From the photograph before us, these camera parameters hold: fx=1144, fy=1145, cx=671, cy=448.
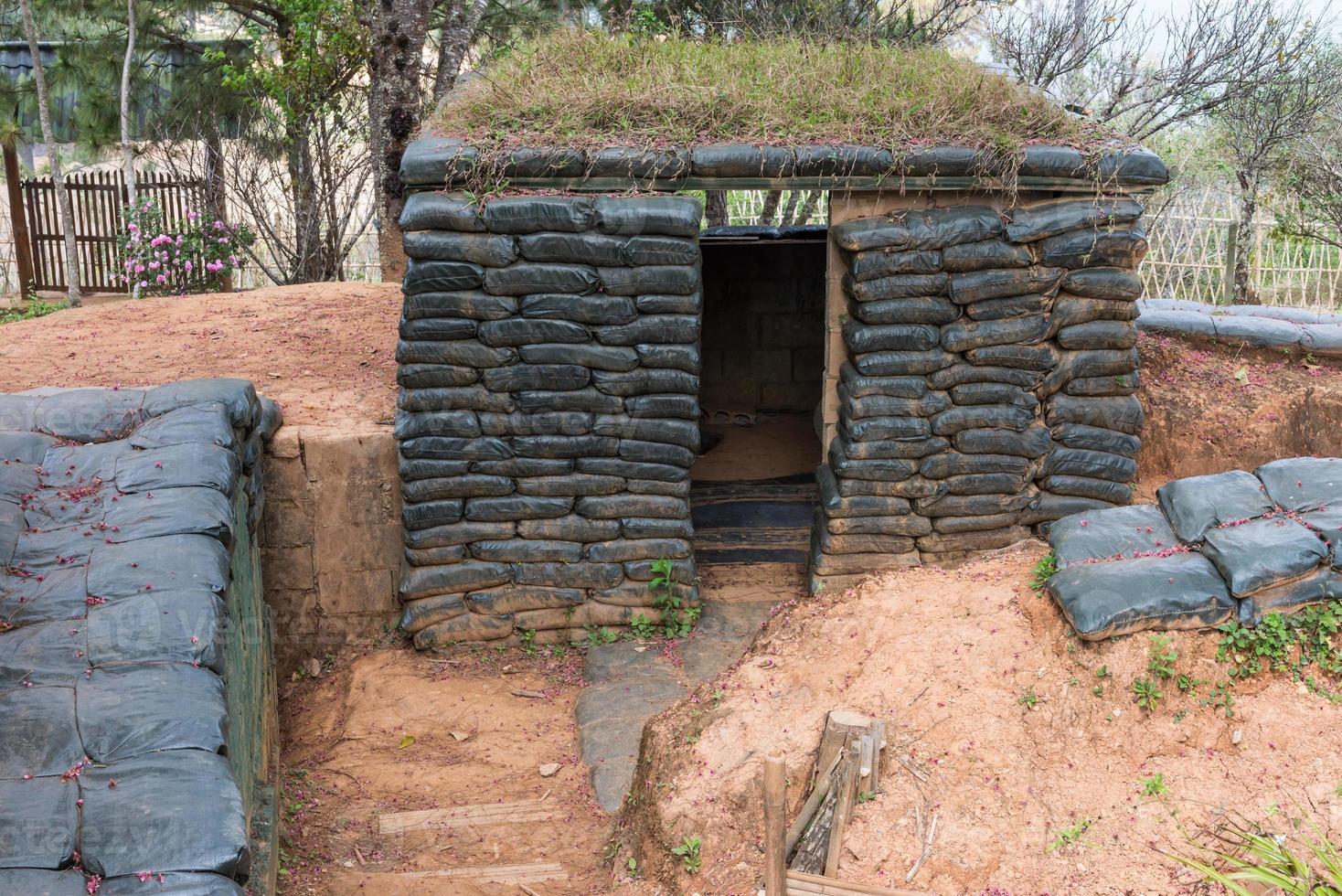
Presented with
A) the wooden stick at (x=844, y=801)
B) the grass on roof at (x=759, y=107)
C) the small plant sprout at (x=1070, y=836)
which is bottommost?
the small plant sprout at (x=1070, y=836)

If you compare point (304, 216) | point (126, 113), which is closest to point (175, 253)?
point (126, 113)

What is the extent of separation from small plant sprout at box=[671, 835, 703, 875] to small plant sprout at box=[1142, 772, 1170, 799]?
135cm

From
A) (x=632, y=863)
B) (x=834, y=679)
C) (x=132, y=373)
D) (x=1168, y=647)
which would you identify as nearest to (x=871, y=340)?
(x=834, y=679)

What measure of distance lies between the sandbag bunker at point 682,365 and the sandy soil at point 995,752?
1.30 meters

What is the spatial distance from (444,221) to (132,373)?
2.59 metres

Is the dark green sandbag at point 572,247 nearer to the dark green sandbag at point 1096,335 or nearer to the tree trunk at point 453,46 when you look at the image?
the dark green sandbag at point 1096,335

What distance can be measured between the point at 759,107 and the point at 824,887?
12.6 ft

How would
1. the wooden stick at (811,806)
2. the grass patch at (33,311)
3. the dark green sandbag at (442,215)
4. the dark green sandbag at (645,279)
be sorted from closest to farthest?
1. the wooden stick at (811,806)
2. the dark green sandbag at (442,215)
3. the dark green sandbag at (645,279)
4. the grass patch at (33,311)

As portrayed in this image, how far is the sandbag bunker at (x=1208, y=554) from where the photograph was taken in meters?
3.58

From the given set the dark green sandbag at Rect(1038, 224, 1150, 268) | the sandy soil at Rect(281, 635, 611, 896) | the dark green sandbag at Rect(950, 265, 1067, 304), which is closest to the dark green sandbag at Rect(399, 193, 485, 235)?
the sandy soil at Rect(281, 635, 611, 896)

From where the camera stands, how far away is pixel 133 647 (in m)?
3.18

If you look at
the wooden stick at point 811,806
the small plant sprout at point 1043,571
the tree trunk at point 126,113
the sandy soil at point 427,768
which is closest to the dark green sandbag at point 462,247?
the sandy soil at point 427,768

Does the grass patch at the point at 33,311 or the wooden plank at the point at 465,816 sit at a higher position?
the grass patch at the point at 33,311

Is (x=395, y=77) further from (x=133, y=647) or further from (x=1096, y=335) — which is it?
(x=133, y=647)
